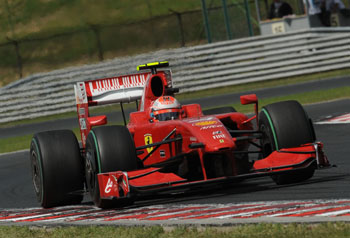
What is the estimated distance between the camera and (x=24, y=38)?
36.9 meters

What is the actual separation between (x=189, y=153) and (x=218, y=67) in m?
17.2

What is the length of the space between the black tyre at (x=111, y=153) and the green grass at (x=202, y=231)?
48.7 inches

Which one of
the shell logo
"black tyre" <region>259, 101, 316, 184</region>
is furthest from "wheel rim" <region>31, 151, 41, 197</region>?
"black tyre" <region>259, 101, 316, 184</region>

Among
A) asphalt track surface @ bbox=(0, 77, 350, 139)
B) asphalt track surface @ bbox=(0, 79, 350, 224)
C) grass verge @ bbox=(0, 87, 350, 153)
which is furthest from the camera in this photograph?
asphalt track surface @ bbox=(0, 77, 350, 139)

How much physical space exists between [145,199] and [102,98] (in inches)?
94.9

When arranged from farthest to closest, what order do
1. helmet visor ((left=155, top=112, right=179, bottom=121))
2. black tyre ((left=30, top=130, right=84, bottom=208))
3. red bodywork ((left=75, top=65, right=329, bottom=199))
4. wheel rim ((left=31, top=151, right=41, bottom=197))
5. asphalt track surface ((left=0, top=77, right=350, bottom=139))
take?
asphalt track surface ((left=0, top=77, right=350, bottom=139)) → helmet visor ((left=155, top=112, right=179, bottom=121)) → wheel rim ((left=31, top=151, right=41, bottom=197)) → black tyre ((left=30, top=130, right=84, bottom=208)) → red bodywork ((left=75, top=65, right=329, bottom=199))

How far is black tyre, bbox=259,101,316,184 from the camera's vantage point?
8836 millimetres

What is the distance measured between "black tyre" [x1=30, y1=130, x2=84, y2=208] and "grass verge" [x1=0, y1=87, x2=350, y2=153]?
8821mm

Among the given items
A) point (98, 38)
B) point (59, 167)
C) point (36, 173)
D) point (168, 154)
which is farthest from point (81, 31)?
point (59, 167)

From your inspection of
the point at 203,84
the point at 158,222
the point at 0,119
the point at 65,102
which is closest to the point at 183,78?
the point at 203,84

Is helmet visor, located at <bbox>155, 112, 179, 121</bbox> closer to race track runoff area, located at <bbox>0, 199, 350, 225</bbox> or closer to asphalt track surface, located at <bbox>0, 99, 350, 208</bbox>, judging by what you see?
asphalt track surface, located at <bbox>0, 99, 350, 208</bbox>

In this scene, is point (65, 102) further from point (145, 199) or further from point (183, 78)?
point (145, 199)

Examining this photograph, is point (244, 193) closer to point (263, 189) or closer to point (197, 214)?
point (263, 189)

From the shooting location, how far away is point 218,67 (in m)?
25.7
